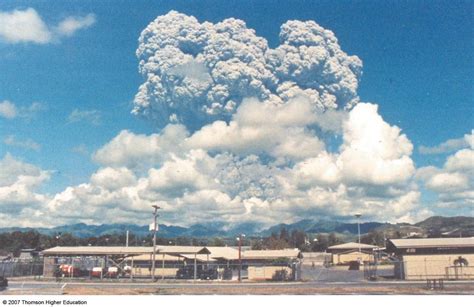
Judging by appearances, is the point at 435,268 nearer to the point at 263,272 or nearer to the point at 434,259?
the point at 434,259

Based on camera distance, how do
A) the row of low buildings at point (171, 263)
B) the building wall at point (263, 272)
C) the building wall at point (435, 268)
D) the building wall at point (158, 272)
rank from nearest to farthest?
the building wall at point (435, 268) < the building wall at point (263, 272) < the row of low buildings at point (171, 263) < the building wall at point (158, 272)

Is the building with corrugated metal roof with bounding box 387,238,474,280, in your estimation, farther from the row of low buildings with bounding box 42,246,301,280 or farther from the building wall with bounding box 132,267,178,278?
the building wall with bounding box 132,267,178,278

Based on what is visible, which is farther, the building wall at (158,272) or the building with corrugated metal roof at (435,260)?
the building wall at (158,272)

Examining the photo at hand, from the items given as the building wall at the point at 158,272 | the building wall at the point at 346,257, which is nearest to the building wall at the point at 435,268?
the building wall at the point at 158,272

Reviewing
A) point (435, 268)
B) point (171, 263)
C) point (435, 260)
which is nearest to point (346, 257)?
point (171, 263)

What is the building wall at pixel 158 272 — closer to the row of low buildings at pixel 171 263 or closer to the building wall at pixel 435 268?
the row of low buildings at pixel 171 263
